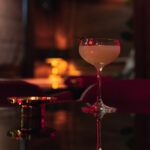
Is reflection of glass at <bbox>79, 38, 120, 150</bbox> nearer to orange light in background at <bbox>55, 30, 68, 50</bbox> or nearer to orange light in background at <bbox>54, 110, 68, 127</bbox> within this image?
orange light in background at <bbox>54, 110, 68, 127</bbox>

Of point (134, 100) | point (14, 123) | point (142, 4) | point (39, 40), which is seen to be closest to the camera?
point (14, 123)

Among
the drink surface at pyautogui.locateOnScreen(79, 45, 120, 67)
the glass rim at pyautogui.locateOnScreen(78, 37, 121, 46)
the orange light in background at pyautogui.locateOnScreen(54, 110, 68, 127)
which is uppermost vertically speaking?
the glass rim at pyautogui.locateOnScreen(78, 37, 121, 46)

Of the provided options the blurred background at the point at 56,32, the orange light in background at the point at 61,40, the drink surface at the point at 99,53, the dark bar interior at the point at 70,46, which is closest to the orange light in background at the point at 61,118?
the drink surface at the point at 99,53

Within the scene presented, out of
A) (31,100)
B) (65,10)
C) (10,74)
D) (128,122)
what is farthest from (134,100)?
(65,10)

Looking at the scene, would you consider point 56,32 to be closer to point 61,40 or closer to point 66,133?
point 61,40

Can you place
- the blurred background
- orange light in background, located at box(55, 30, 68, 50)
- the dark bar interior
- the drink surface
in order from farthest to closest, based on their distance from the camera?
orange light in background, located at box(55, 30, 68, 50) < the blurred background < the dark bar interior < the drink surface

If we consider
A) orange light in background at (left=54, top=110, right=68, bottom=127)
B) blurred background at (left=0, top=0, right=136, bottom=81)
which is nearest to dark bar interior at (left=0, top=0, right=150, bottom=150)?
blurred background at (left=0, top=0, right=136, bottom=81)

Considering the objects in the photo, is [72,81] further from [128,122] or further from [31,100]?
[31,100]

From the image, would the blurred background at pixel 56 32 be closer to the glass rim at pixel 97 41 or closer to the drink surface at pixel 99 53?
the drink surface at pixel 99 53

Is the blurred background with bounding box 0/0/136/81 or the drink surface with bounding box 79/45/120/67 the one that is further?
the blurred background with bounding box 0/0/136/81
